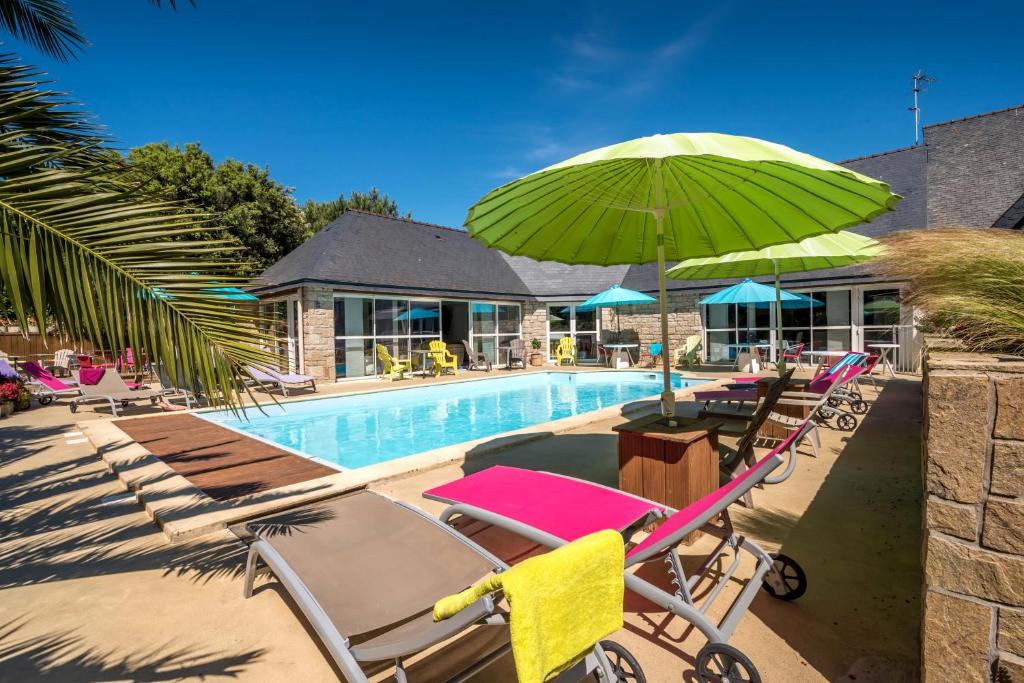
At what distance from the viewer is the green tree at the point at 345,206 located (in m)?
35.1

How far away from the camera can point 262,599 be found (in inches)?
111

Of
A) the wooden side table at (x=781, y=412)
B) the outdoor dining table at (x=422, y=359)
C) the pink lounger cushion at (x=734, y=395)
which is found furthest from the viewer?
the outdoor dining table at (x=422, y=359)

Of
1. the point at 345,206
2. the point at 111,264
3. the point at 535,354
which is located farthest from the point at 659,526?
the point at 345,206

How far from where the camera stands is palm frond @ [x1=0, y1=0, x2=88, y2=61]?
388 cm

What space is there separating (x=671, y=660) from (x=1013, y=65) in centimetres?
2643

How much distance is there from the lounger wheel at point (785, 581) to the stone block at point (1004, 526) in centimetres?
116

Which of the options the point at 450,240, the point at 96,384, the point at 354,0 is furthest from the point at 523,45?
the point at 96,384

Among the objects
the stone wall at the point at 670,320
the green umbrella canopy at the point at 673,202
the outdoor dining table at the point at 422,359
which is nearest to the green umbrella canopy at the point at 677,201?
the green umbrella canopy at the point at 673,202

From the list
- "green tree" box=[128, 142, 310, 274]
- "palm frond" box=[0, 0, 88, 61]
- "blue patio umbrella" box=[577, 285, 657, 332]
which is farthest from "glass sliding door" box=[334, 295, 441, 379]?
"green tree" box=[128, 142, 310, 274]

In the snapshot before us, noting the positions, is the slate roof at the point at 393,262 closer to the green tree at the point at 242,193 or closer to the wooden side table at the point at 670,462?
the green tree at the point at 242,193

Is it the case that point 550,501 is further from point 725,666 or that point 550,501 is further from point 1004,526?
point 1004,526

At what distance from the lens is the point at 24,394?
10266mm

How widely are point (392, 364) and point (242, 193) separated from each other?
17.2m

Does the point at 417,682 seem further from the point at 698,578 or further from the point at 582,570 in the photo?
the point at 698,578
